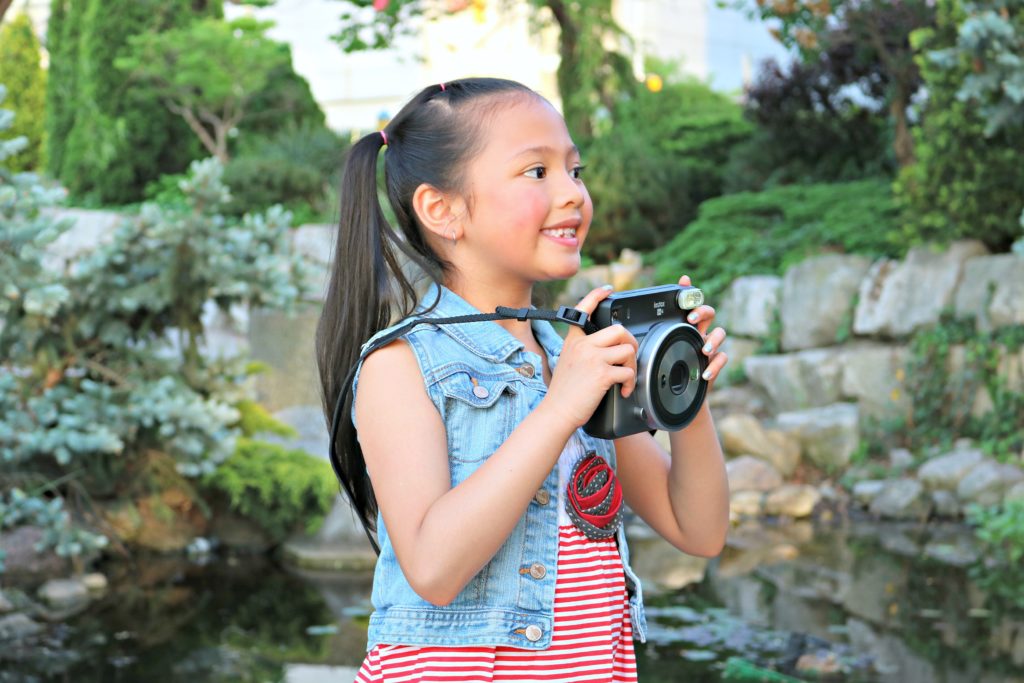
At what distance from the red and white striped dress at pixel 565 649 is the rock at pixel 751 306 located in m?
7.94

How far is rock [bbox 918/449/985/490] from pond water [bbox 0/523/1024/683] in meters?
0.84

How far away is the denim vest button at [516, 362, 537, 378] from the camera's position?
167 cm

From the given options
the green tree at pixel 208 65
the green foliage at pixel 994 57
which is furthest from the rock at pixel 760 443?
the green tree at pixel 208 65

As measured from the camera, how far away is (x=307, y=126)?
13.6m

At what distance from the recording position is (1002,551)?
6.08 m

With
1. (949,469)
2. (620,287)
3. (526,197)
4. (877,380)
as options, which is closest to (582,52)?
(620,287)

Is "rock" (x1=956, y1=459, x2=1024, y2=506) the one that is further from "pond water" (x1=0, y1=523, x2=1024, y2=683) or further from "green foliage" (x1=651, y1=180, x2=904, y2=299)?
"green foliage" (x1=651, y1=180, x2=904, y2=299)

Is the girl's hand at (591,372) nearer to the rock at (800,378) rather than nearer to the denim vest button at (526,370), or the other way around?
the denim vest button at (526,370)

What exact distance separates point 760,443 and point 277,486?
126 inches

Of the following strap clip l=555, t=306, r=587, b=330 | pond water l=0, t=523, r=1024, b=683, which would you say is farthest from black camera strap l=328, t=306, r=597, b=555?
pond water l=0, t=523, r=1024, b=683

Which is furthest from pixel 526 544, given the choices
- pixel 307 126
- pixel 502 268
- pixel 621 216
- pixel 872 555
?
pixel 307 126

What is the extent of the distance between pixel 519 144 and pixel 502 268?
17cm

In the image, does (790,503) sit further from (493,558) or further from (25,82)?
(25,82)

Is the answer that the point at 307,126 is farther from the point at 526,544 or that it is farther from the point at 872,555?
the point at 526,544
